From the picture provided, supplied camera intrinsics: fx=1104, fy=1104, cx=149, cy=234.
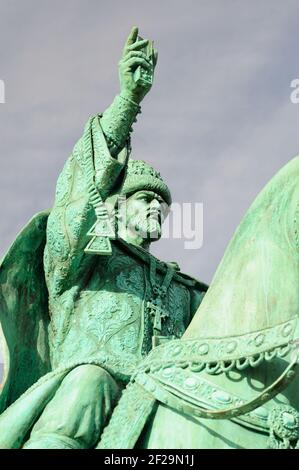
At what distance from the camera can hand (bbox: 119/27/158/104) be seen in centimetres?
683

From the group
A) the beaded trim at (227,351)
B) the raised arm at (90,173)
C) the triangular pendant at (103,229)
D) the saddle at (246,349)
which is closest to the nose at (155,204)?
the raised arm at (90,173)

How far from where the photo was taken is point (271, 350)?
4902mm

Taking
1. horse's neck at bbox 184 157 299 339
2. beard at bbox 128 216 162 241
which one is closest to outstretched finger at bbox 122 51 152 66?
beard at bbox 128 216 162 241

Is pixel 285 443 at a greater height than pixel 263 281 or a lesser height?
lesser

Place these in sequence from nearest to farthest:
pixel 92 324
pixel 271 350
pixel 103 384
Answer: pixel 271 350
pixel 103 384
pixel 92 324

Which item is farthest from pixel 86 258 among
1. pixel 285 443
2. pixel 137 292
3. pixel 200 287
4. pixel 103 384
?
pixel 285 443

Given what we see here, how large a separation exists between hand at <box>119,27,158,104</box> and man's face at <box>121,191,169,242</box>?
0.98 meters

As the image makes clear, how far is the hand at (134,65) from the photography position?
22.4 ft

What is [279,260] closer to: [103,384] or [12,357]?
[103,384]

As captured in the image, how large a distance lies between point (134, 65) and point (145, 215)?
4.19ft

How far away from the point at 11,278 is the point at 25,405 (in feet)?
5.01

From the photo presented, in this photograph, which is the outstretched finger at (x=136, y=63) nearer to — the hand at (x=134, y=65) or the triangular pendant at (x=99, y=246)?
the hand at (x=134, y=65)

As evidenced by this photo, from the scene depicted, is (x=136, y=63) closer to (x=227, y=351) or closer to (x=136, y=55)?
(x=136, y=55)

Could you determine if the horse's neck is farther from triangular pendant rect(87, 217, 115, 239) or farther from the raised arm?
the raised arm
